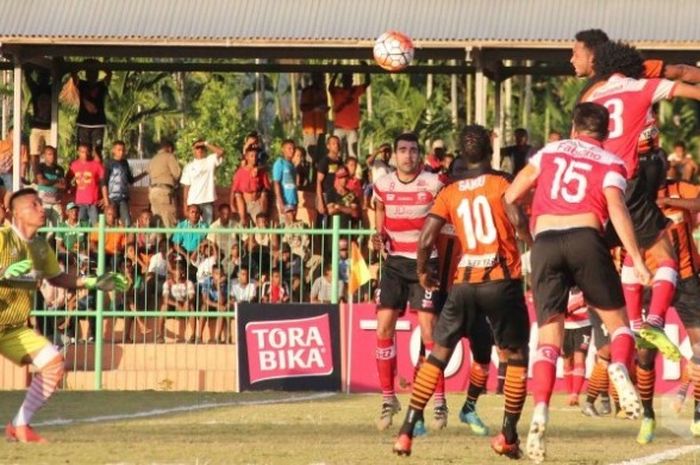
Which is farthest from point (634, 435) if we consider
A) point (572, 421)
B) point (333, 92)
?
point (333, 92)

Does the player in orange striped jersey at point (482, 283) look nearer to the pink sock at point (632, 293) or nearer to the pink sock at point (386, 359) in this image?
the pink sock at point (632, 293)

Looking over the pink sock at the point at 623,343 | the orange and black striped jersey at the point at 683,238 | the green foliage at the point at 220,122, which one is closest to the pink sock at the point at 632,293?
the orange and black striped jersey at the point at 683,238

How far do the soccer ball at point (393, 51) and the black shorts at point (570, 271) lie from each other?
12.4 metres

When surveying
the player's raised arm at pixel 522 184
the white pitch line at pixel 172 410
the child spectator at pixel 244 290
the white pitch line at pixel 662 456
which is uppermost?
the player's raised arm at pixel 522 184

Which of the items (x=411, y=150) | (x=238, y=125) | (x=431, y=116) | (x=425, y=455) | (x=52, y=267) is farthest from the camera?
(x=238, y=125)

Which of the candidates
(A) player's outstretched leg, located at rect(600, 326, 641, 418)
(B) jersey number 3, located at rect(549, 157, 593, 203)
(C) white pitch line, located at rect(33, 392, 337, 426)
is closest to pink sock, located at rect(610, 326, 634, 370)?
(A) player's outstretched leg, located at rect(600, 326, 641, 418)

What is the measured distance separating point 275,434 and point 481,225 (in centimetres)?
272

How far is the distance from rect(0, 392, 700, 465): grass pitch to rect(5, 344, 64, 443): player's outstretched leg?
0.17 metres

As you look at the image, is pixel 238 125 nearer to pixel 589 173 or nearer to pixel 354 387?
pixel 354 387

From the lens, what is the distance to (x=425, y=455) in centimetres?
1233

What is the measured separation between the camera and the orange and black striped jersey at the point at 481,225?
1254 cm

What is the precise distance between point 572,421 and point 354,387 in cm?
591

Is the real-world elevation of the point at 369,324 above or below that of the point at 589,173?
below

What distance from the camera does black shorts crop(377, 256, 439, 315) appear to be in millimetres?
15672
